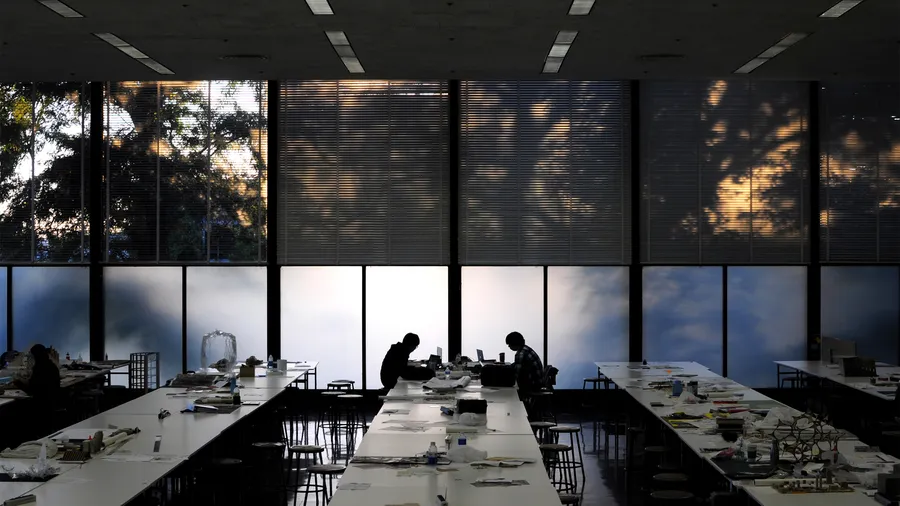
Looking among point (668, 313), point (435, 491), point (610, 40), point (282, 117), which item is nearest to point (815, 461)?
point (435, 491)

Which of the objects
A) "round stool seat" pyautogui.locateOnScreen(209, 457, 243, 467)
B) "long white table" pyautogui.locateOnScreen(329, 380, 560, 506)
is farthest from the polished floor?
"long white table" pyautogui.locateOnScreen(329, 380, 560, 506)

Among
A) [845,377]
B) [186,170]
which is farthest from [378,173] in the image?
[845,377]

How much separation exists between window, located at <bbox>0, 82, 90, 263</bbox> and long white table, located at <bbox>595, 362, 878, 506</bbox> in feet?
27.3

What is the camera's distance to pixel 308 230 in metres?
14.3

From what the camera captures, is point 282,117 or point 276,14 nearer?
point 276,14

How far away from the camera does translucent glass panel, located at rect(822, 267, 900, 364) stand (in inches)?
566

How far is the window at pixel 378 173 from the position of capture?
46.9 ft

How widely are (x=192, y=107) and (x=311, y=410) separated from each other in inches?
194

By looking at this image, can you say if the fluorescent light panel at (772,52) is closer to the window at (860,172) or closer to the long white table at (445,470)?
the window at (860,172)

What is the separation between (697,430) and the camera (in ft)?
25.6

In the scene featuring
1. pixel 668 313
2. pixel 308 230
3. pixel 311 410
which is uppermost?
pixel 308 230

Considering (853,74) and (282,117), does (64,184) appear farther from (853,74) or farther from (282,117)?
(853,74)

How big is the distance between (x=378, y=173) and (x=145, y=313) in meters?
4.18

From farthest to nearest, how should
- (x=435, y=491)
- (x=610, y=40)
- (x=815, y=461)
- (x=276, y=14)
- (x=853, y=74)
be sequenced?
(x=853, y=74) < (x=610, y=40) < (x=276, y=14) < (x=815, y=461) < (x=435, y=491)
